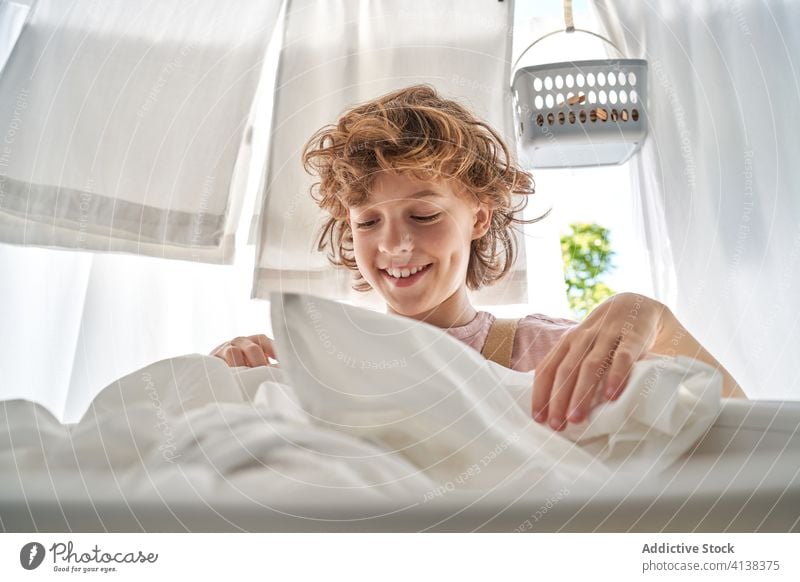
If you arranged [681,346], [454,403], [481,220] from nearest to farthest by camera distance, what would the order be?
[454,403]
[681,346]
[481,220]

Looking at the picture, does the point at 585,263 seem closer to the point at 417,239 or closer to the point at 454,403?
the point at 417,239

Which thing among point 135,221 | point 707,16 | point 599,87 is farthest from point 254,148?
point 707,16

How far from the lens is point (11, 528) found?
421mm

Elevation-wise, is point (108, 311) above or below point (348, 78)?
below

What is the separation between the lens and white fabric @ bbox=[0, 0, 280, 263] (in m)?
0.59

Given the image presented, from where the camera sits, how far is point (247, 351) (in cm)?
54

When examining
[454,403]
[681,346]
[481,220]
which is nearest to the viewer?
[454,403]

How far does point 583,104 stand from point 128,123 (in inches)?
15.8

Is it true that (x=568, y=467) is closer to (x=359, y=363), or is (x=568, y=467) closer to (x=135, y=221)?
(x=359, y=363)

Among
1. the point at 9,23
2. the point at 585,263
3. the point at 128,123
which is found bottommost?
the point at 585,263
